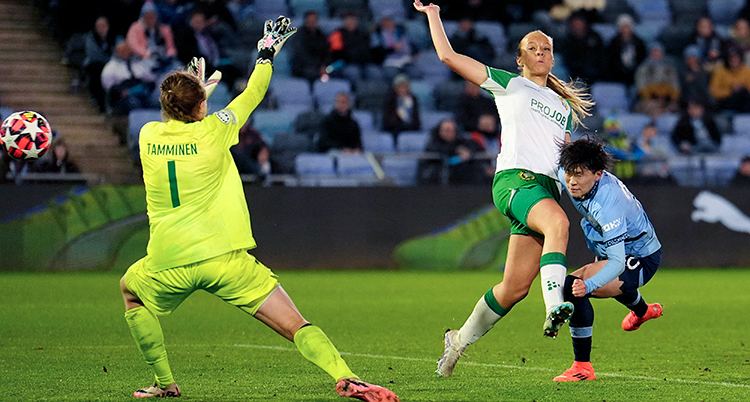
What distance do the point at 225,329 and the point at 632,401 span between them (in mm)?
4439

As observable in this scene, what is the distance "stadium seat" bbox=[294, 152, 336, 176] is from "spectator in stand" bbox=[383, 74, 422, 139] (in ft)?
4.98

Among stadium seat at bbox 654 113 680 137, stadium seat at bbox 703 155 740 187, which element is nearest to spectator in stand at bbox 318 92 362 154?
stadium seat at bbox 703 155 740 187

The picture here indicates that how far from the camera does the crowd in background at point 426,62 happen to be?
14828 mm

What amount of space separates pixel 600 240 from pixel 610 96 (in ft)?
40.8

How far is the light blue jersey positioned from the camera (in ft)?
18.4

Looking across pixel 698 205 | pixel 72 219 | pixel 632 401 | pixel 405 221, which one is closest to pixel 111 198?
pixel 72 219

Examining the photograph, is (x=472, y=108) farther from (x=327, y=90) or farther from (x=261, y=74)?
(x=261, y=74)

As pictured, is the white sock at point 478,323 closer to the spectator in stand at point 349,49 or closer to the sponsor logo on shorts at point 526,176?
the sponsor logo on shorts at point 526,176

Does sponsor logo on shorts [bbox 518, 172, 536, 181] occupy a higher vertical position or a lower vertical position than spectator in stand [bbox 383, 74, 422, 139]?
higher

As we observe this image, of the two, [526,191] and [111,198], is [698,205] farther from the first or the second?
[526,191]

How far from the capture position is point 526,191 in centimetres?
563

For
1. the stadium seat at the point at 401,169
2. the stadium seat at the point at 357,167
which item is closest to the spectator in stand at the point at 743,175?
the stadium seat at the point at 401,169

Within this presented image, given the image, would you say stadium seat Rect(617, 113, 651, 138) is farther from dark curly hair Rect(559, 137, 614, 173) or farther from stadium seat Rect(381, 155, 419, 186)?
dark curly hair Rect(559, 137, 614, 173)

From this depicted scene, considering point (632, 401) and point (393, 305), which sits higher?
point (632, 401)
